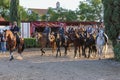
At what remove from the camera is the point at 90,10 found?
247 feet

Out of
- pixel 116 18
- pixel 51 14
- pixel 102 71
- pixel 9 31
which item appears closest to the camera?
pixel 102 71

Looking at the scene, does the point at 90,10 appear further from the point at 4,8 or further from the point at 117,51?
the point at 117,51

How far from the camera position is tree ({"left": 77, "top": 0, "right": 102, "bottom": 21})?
73.9 m

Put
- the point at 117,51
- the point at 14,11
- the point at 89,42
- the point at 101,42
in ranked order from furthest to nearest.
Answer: the point at 14,11 → the point at 89,42 → the point at 101,42 → the point at 117,51

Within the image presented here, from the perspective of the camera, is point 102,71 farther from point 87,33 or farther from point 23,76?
point 87,33

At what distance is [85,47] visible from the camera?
25.9 m

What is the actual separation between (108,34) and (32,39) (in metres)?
14.2

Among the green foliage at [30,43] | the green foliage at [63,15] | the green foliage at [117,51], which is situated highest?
the green foliage at [63,15]

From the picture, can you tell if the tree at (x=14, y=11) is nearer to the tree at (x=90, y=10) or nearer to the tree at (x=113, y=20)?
the tree at (x=113, y=20)

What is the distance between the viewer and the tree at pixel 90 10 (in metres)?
73.9

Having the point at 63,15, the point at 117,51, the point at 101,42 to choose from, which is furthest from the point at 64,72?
the point at 63,15

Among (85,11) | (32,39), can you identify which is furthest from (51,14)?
(32,39)

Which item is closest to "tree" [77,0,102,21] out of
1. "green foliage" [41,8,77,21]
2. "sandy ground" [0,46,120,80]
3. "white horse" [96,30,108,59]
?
"green foliage" [41,8,77,21]

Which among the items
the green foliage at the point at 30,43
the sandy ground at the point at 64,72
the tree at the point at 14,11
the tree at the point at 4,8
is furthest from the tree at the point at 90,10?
the sandy ground at the point at 64,72
